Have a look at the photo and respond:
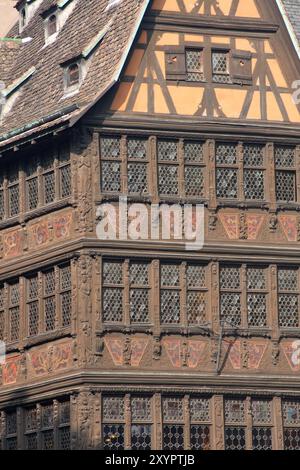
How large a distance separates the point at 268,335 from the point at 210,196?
10.6 ft

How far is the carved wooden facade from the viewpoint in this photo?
189 feet

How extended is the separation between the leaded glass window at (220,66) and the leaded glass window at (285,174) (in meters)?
1.92

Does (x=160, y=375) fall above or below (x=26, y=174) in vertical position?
below

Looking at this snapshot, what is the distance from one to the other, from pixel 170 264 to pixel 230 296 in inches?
58.5

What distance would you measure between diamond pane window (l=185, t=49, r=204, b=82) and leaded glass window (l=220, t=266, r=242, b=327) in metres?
Answer: 4.19

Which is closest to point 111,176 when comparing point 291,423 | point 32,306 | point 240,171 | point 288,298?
point 240,171

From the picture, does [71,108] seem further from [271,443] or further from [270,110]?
[271,443]

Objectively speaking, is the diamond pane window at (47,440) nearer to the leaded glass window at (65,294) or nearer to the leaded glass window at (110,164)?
the leaded glass window at (65,294)

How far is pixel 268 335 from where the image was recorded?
193 feet

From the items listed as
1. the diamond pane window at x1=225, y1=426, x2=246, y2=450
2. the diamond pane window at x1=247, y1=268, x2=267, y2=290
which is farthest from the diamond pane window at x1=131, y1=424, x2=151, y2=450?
the diamond pane window at x1=247, y1=268, x2=267, y2=290

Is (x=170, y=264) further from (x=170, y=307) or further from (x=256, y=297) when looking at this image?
(x=256, y=297)

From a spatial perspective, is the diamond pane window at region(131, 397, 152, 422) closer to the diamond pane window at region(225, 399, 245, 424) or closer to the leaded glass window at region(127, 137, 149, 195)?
the diamond pane window at region(225, 399, 245, 424)
